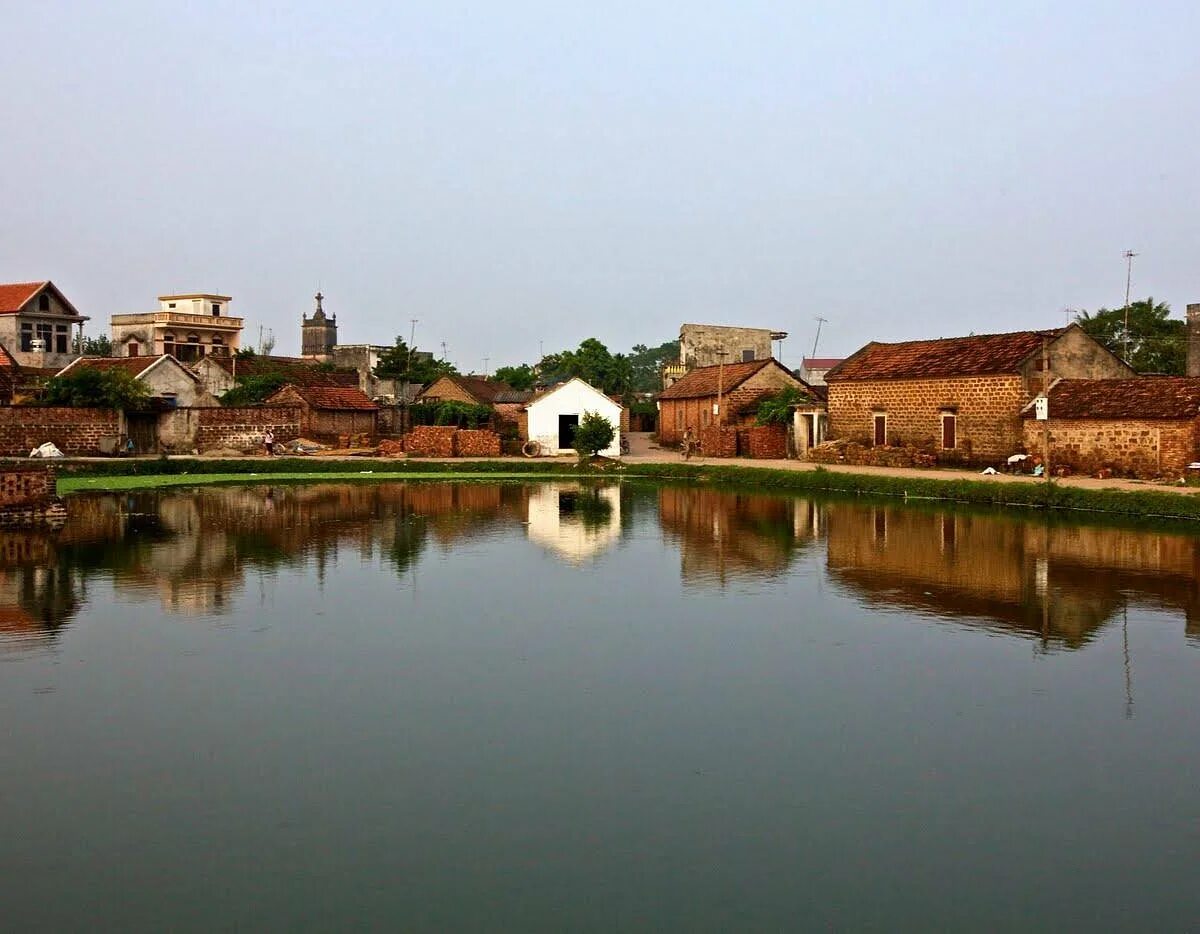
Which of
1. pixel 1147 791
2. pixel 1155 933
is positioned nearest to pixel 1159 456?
pixel 1147 791

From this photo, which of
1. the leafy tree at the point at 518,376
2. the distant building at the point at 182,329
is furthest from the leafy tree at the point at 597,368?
the distant building at the point at 182,329

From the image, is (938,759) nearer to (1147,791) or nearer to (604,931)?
(1147,791)

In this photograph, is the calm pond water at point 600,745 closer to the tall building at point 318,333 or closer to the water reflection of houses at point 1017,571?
the water reflection of houses at point 1017,571

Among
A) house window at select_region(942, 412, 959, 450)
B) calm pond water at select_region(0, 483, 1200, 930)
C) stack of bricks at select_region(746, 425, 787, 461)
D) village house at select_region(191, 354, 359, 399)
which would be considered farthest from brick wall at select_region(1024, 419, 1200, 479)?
village house at select_region(191, 354, 359, 399)

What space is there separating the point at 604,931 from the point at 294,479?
93.8ft

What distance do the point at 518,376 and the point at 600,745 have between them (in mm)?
55889

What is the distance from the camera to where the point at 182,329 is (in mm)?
65125

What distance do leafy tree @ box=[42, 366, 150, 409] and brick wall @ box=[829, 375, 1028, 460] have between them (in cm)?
2282

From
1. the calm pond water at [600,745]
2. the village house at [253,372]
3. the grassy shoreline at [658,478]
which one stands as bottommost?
the calm pond water at [600,745]

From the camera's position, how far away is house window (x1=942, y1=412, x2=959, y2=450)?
108ft

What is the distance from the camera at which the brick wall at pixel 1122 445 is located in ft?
84.6

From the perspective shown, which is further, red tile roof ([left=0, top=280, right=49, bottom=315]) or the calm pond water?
red tile roof ([left=0, top=280, right=49, bottom=315])

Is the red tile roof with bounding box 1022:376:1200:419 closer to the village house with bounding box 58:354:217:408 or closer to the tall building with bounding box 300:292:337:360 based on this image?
the village house with bounding box 58:354:217:408

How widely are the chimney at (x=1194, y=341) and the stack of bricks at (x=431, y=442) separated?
77.3 feet
